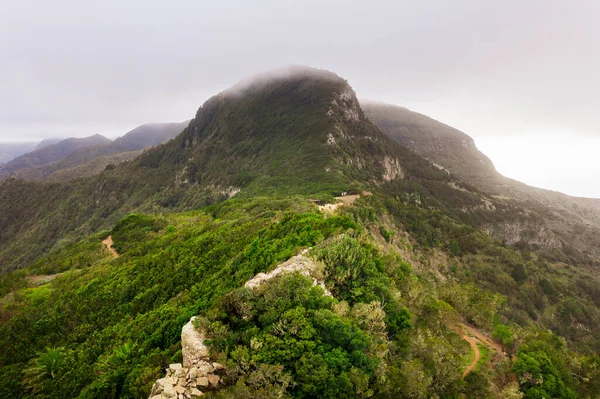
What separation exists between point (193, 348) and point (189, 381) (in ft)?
7.87

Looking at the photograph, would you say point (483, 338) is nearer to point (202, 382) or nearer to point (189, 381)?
point (202, 382)

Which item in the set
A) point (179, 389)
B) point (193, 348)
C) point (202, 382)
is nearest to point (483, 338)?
point (193, 348)

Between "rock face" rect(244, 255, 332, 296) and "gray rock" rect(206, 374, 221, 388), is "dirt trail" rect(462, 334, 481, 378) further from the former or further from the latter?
"gray rock" rect(206, 374, 221, 388)

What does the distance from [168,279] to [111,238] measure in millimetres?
52347

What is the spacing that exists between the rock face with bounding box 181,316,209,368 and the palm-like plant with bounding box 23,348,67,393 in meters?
21.3

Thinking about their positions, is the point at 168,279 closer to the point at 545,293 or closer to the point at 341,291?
the point at 341,291

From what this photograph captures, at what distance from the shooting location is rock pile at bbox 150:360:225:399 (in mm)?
15495

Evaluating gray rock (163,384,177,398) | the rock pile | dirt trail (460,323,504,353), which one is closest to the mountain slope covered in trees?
dirt trail (460,323,504,353)

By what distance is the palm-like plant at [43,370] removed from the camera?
29.6 m

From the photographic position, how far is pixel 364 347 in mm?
19250

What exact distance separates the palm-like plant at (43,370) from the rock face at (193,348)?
21284 mm

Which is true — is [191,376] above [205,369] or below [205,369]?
below

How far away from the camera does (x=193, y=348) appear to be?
18.5 meters

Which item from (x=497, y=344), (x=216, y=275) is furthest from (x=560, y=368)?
(x=216, y=275)
